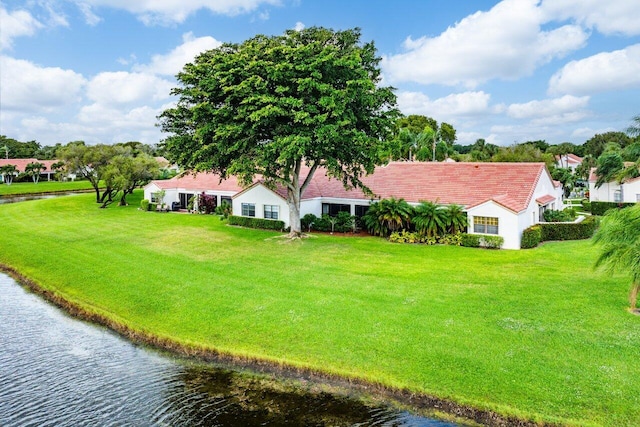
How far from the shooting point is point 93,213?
45281mm

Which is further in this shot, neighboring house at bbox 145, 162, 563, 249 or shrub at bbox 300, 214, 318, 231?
shrub at bbox 300, 214, 318, 231

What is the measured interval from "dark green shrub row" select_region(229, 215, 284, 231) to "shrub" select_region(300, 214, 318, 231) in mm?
1695

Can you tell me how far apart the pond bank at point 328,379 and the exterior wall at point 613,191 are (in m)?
45.8

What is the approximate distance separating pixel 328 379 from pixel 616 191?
2018 inches

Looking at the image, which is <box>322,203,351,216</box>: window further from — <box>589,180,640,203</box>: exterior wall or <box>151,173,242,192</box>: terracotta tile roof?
<box>589,180,640,203</box>: exterior wall

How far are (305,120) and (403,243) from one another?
10615mm

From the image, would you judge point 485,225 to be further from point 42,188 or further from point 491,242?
point 42,188

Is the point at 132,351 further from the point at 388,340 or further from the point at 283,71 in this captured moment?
the point at 283,71

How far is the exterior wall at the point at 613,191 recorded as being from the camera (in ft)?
157

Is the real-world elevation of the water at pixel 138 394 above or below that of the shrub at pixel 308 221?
below

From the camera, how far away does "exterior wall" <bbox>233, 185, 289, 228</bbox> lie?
35.4 metres

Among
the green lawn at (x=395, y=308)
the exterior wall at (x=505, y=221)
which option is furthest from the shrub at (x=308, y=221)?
the exterior wall at (x=505, y=221)

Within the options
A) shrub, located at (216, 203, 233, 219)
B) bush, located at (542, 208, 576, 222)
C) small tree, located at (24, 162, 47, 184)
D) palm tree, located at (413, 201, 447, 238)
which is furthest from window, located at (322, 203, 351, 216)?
small tree, located at (24, 162, 47, 184)

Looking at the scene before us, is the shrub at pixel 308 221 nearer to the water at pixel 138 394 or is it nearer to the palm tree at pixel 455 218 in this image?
the palm tree at pixel 455 218
